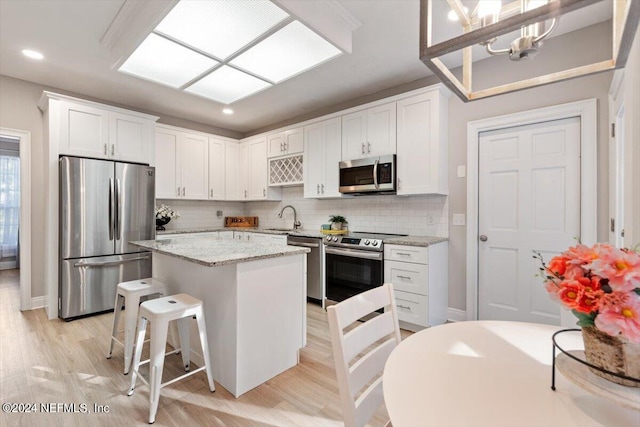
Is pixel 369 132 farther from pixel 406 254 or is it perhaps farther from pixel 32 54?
pixel 32 54

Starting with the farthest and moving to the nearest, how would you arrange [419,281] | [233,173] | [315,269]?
[233,173] < [315,269] < [419,281]

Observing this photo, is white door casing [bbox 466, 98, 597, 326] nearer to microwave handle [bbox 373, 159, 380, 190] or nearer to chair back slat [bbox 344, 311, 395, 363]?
microwave handle [bbox 373, 159, 380, 190]

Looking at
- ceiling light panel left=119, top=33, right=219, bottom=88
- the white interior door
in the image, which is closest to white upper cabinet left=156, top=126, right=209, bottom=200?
ceiling light panel left=119, top=33, right=219, bottom=88

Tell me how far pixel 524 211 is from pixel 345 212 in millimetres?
2083

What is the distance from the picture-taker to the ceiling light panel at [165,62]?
2.31m

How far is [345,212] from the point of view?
4.22 m

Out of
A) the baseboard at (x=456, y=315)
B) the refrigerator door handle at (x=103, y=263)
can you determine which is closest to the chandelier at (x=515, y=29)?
the baseboard at (x=456, y=315)

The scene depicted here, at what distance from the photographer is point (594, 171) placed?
2.45 metres

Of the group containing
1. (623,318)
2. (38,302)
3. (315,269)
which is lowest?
(38,302)

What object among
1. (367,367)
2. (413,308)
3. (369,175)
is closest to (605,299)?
(367,367)

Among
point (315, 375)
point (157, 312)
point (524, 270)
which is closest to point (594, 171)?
point (524, 270)

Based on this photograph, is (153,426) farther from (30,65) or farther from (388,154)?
(30,65)

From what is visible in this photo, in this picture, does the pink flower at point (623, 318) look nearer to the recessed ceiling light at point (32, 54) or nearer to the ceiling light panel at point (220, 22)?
the ceiling light panel at point (220, 22)

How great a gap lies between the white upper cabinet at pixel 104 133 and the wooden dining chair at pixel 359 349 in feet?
12.6
